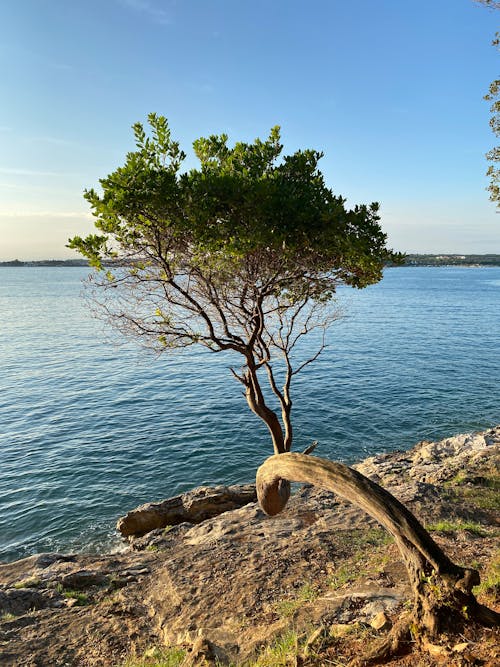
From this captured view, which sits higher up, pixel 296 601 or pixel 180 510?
pixel 296 601

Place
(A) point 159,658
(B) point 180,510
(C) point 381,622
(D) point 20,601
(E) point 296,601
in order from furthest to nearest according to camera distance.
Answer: (B) point 180,510 → (D) point 20,601 → (E) point 296,601 → (A) point 159,658 → (C) point 381,622

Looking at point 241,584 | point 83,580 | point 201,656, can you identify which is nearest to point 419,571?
point 201,656

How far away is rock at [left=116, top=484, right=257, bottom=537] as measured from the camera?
1791 cm

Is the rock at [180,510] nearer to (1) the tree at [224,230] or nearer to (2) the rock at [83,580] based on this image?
(2) the rock at [83,580]

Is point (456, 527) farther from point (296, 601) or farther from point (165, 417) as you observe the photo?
point (165, 417)

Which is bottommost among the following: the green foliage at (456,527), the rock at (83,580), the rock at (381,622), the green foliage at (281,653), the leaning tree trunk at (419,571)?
the rock at (83,580)

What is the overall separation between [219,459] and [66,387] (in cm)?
2105

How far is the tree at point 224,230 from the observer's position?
30.3 ft

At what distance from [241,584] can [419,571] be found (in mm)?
5772

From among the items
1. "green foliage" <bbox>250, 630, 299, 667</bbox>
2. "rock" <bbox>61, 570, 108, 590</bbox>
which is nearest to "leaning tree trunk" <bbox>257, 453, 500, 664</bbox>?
"green foliage" <bbox>250, 630, 299, 667</bbox>

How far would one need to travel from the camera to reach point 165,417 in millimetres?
31422

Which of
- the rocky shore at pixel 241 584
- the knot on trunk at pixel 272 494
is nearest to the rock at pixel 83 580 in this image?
the rocky shore at pixel 241 584

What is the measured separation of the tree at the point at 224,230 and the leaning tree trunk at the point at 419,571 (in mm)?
5089

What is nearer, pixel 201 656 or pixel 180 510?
pixel 201 656
